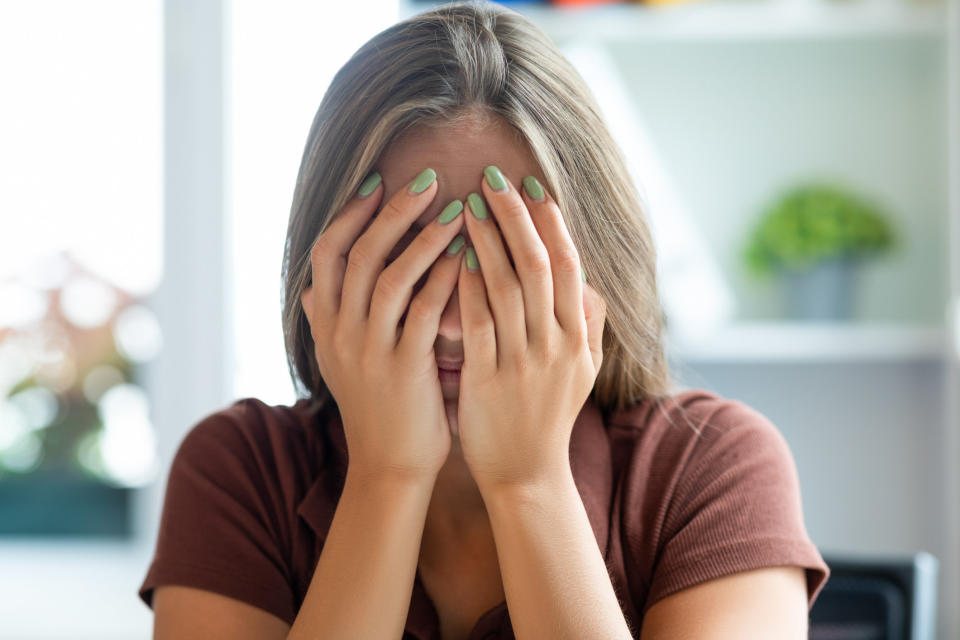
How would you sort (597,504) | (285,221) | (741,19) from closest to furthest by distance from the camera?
1. (597,504)
2. (741,19)
3. (285,221)

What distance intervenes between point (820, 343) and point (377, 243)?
3.97 feet

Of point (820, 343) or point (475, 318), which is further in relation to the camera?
point (820, 343)

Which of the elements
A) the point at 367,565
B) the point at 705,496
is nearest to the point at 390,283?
the point at 367,565

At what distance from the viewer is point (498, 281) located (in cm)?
79

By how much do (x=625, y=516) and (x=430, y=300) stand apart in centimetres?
28

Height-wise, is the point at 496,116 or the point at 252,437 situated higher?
the point at 496,116

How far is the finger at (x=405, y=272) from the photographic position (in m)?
0.77

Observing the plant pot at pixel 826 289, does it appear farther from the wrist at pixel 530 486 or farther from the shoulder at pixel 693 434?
the wrist at pixel 530 486

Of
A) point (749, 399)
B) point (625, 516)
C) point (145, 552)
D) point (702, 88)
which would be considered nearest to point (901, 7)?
point (702, 88)

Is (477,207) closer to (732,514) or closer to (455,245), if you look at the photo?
(455,245)

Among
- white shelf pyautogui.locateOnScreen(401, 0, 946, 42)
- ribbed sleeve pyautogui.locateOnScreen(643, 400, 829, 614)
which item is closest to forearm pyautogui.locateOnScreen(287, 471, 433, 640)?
ribbed sleeve pyautogui.locateOnScreen(643, 400, 829, 614)

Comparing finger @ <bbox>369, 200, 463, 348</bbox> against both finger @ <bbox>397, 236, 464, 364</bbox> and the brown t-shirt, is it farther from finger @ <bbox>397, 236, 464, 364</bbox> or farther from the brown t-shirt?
the brown t-shirt

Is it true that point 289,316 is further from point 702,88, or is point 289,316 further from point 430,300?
point 702,88

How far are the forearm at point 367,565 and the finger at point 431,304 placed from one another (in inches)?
4.8
